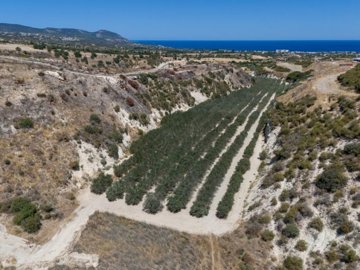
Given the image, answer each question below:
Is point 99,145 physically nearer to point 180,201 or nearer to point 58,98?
point 58,98

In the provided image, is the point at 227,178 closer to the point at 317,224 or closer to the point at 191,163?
the point at 191,163

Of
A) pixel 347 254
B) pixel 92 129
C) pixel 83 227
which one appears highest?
pixel 92 129

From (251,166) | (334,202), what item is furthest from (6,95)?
(334,202)

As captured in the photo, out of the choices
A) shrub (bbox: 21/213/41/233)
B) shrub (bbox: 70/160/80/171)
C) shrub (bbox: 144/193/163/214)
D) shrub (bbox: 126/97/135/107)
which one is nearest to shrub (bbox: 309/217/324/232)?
shrub (bbox: 144/193/163/214)

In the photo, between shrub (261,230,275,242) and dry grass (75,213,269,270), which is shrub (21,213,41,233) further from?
shrub (261,230,275,242)

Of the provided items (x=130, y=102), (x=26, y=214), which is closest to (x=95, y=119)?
(x=130, y=102)

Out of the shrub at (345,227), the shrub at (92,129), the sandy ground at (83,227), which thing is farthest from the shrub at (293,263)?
the shrub at (92,129)

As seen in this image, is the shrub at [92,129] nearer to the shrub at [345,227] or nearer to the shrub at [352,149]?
the shrub at [352,149]
